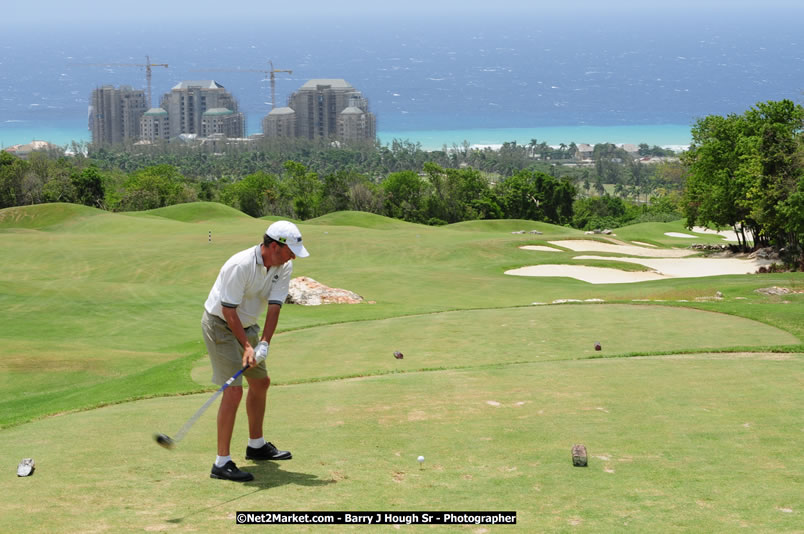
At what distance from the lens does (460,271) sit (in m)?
41.4

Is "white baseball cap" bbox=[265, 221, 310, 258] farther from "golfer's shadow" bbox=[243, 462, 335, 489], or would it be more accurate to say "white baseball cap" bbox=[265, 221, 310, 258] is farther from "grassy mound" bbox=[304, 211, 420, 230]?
"grassy mound" bbox=[304, 211, 420, 230]

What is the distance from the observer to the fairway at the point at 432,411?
7.80m

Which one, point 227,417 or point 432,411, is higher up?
point 227,417

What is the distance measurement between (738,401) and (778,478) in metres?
3.52

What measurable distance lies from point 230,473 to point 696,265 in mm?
43729

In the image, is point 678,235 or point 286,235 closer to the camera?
point 286,235

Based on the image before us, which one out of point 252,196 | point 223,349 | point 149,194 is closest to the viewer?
point 223,349

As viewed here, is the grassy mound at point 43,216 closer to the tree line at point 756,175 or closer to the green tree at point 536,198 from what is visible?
the tree line at point 756,175

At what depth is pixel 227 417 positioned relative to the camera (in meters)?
9.03

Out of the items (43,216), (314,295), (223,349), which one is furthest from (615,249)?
(223,349)

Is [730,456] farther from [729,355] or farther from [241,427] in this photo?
[729,355]

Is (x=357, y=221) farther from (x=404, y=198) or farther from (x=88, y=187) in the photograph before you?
(x=404, y=198)

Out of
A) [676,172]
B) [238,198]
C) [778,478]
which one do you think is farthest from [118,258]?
[238,198]

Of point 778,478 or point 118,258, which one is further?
point 118,258
